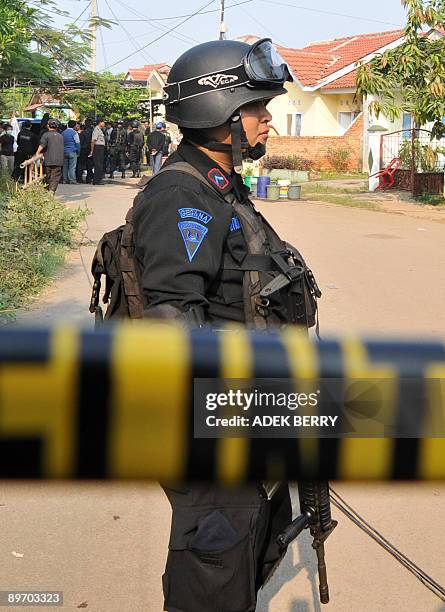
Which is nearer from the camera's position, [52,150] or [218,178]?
[218,178]

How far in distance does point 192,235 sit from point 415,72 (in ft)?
50.5

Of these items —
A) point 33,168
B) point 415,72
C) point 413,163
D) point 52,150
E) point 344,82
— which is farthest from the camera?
point 344,82

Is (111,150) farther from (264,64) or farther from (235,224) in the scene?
(235,224)

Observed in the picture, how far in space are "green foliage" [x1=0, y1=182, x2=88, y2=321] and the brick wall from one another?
16.8m

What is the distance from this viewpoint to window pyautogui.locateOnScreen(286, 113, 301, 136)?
33.1m

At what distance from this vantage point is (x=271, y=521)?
2609 millimetres

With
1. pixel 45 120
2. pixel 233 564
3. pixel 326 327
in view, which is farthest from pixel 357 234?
pixel 233 564

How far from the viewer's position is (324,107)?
32500mm

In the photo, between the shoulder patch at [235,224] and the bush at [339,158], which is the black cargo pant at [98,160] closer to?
the bush at [339,158]

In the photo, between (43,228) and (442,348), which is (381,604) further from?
(43,228)

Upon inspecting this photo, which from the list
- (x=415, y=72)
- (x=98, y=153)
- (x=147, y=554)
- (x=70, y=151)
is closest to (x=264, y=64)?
(x=147, y=554)

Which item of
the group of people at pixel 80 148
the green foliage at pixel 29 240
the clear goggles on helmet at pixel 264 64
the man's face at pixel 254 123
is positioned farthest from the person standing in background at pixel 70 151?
the man's face at pixel 254 123

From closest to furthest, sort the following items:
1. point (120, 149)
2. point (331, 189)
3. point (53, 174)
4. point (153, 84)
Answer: point (53, 174)
point (331, 189)
point (120, 149)
point (153, 84)

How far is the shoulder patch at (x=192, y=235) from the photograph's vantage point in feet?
7.39
